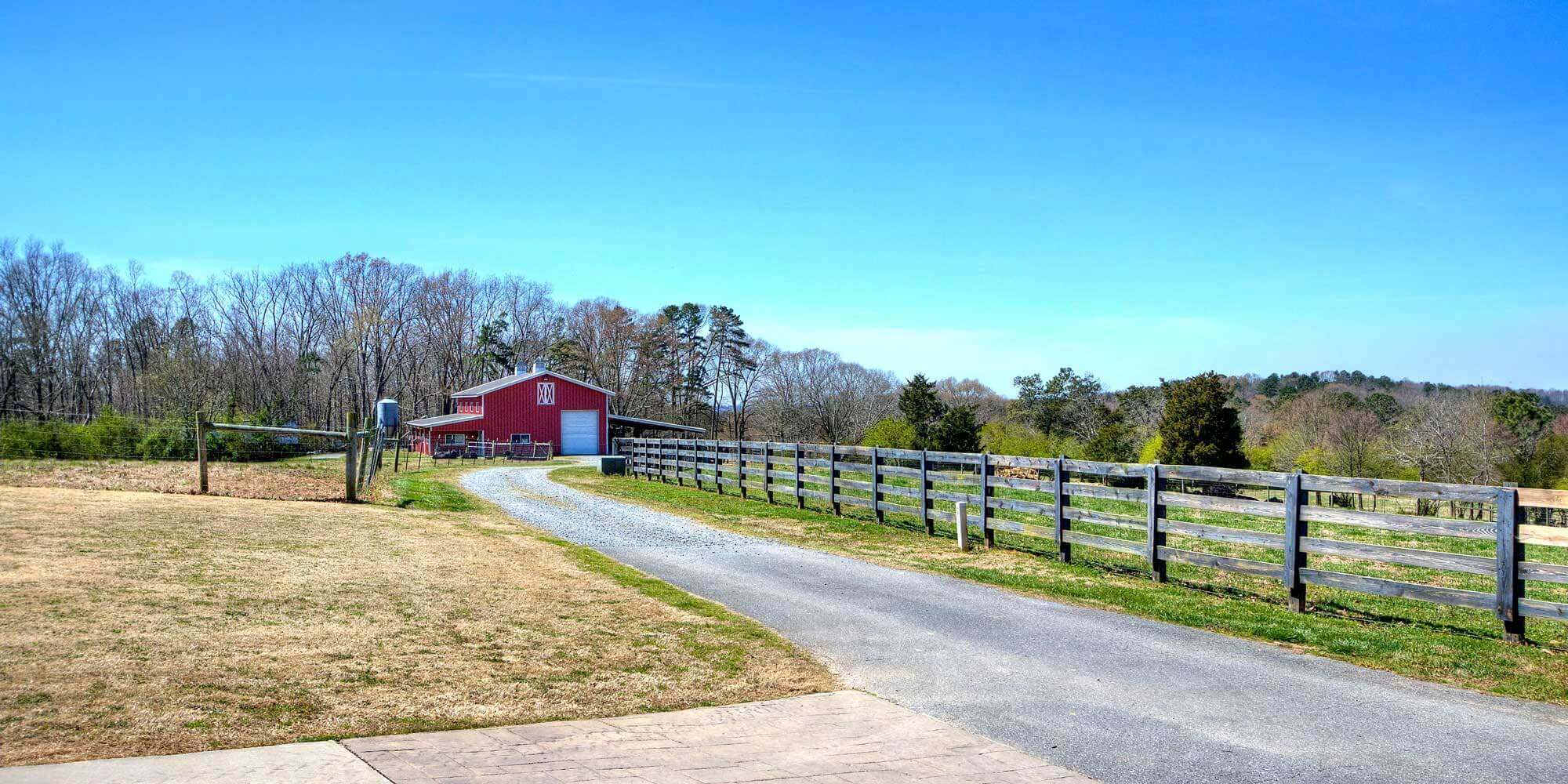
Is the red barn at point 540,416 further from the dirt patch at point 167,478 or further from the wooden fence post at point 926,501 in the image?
the wooden fence post at point 926,501

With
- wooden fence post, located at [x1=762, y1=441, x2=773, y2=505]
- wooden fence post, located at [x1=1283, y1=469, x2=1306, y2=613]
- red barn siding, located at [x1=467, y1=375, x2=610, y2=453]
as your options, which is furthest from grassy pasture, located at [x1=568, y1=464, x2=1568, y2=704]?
red barn siding, located at [x1=467, y1=375, x2=610, y2=453]

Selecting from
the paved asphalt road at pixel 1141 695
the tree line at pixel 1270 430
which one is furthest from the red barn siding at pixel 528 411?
the paved asphalt road at pixel 1141 695

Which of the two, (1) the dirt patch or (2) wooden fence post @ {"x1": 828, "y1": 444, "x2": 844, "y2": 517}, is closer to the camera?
(1) the dirt patch

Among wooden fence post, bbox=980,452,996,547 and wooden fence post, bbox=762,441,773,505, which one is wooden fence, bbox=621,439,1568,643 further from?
wooden fence post, bbox=762,441,773,505

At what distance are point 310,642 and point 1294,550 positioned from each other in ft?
27.4

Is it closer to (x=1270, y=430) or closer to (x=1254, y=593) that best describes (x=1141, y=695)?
(x=1254, y=593)

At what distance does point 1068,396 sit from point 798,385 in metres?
23.0

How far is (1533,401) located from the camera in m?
41.8

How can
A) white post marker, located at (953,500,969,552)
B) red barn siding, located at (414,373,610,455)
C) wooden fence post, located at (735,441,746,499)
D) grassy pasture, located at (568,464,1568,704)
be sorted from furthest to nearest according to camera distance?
red barn siding, located at (414,373,610,455)
wooden fence post, located at (735,441,746,499)
white post marker, located at (953,500,969,552)
grassy pasture, located at (568,464,1568,704)

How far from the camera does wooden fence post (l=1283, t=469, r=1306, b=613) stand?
30.0 ft

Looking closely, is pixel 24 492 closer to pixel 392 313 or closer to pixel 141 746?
pixel 141 746

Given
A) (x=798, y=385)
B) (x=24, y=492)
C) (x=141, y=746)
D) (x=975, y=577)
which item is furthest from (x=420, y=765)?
(x=798, y=385)

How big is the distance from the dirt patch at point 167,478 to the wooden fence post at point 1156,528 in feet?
42.4

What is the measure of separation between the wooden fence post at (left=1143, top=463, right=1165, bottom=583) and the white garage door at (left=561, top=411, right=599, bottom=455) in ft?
138
